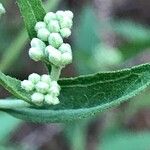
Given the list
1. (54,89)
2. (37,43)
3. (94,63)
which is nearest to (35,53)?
(37,43)

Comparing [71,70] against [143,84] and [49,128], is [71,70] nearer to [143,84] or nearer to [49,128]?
[49,128]

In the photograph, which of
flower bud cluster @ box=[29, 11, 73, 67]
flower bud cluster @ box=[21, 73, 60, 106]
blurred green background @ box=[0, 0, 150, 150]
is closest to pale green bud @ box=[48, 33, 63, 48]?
flower bud cluster @ box=[29, 11, 73, 67]

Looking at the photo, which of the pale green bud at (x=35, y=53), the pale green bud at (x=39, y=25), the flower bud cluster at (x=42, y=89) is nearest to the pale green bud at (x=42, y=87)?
the flower bud cluster at (x=42, y=89)

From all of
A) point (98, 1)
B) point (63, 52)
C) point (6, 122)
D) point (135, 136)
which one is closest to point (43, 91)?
point (63, 52)

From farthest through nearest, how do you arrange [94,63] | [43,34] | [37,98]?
[94,63], [43,34], [37,98]

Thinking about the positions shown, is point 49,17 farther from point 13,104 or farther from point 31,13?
point 13,104

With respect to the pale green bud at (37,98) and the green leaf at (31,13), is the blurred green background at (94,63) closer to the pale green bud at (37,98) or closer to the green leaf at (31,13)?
the green leaf at (31,13)
